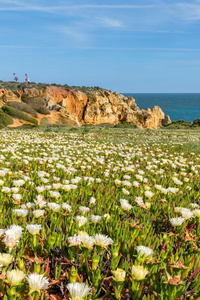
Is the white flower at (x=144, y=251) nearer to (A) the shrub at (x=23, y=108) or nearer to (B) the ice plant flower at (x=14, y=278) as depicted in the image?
(B) the ice plant flower at (x=14, y=278)

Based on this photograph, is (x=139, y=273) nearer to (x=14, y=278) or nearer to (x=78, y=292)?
(x=78, y=292)

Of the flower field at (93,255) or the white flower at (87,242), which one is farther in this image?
the white flower at (87,242)

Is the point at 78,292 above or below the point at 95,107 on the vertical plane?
below

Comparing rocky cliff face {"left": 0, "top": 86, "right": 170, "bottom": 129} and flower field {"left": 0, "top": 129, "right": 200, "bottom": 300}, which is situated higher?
rocky cliff face {"left": 0, "top": 86, "right": 170, "bottom": 129}

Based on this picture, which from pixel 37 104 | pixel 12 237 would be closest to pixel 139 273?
pixel 12 237

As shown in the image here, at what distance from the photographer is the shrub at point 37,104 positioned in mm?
35156

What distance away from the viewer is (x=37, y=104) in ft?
119

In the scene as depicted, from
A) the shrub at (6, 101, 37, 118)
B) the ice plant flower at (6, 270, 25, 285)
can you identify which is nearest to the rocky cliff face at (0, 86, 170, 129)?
the shrub at (6, 101, 37, 118)

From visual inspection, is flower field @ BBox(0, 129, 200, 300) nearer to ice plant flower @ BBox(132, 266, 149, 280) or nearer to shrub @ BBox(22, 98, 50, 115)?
ice plant flower @ BBox(132, 266, 149, 280)

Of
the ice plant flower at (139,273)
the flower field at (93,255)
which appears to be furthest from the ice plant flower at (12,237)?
the ice plant flower at (139,273)

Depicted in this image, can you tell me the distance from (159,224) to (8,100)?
113 feet

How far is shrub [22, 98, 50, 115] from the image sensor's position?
3516cm

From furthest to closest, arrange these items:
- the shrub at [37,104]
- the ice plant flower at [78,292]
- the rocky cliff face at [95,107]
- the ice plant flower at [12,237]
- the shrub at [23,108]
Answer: the rocky cliff face at [95,107] → the shrub at [37,104] → the shrub at [23,108] → the ice plant flower at [12,237] → the ice plant flower at [78,292]

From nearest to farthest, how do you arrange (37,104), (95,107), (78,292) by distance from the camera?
(78,292) < (37,104) < (95,107)
